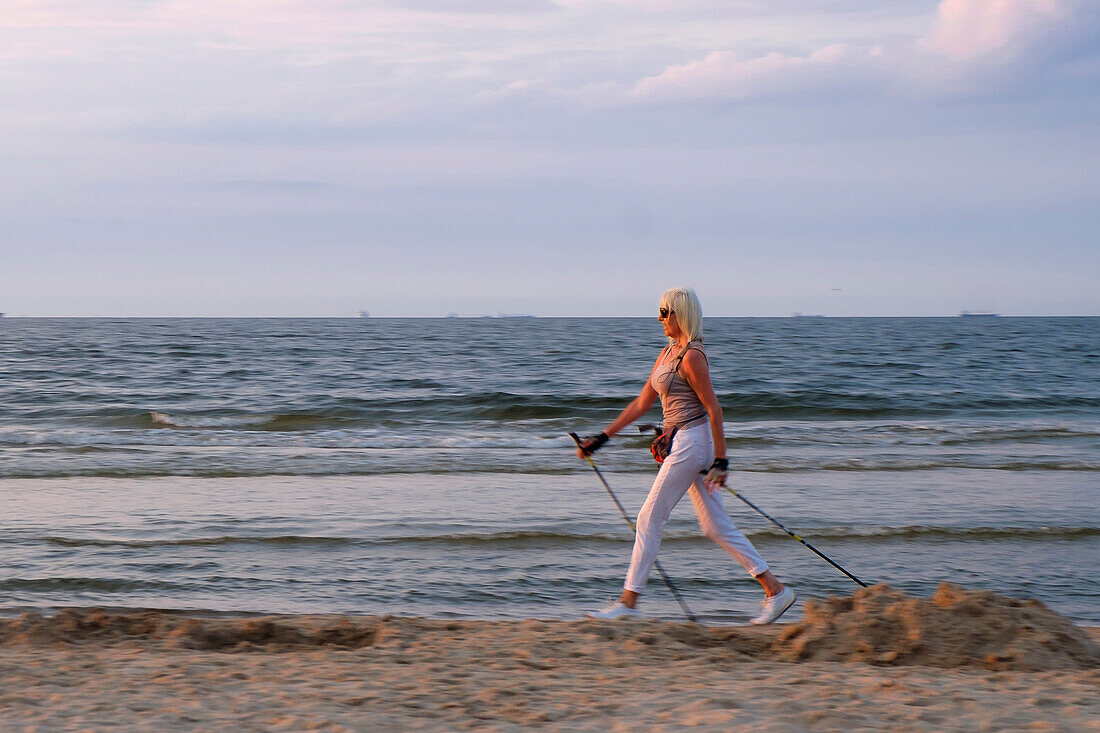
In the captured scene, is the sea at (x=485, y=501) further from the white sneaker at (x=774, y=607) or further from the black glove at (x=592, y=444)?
the black glove at (x=592, y=444)

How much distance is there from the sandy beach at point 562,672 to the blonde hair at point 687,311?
1.66 meters

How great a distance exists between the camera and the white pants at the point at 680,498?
16.4 feet

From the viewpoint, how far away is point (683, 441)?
5012mm

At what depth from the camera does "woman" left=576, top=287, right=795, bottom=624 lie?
491 centimetres

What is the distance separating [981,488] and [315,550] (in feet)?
25.2

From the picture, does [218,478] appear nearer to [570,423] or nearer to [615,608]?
[615,608]

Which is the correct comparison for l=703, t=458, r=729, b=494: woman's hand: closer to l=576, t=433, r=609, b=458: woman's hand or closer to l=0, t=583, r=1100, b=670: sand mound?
l=576, t=433, r=609, b=458: woman's hand

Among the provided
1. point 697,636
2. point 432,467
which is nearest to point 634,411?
point 697,636

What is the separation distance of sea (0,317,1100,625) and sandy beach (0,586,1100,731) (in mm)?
930

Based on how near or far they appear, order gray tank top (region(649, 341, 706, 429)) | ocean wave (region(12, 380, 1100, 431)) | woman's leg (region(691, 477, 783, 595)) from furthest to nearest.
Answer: ocean wave (region(12, 380, 1100, 431)) < woman's leg (region(691, 477, 783, 595)) < gray tank top (region(649, 341, 706, 429))

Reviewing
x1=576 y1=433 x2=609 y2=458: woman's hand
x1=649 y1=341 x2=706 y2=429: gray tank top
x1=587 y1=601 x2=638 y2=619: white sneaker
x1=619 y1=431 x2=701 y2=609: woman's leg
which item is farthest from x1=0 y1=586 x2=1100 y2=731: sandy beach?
x1=649 y1=341 x2=706 y2=429: gray tank top

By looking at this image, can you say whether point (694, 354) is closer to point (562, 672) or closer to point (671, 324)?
point (671, 324)

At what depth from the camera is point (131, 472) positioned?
10977 mm

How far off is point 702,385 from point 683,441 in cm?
36
